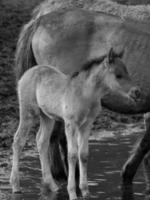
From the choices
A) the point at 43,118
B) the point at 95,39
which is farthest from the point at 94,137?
the point at 43,118

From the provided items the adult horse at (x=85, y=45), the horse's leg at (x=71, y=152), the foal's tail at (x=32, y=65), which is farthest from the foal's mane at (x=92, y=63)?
the foal's tail at (x=32, y=65)

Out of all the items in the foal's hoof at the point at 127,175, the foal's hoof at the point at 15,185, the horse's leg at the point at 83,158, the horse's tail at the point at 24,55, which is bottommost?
the foal's hoof at the point at 127,175

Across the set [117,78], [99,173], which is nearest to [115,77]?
[117,78]

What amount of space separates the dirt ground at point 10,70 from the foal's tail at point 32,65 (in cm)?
125

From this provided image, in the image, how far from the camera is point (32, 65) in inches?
377

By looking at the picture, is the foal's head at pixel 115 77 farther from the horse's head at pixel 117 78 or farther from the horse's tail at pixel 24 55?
the horse's tail at pixel 24 55

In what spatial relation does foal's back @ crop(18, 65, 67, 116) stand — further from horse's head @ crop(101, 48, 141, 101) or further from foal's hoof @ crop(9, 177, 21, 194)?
foal's hoof @ crop(9, 177, 21, 194)

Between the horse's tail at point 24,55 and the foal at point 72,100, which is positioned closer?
the foal at point 72,100

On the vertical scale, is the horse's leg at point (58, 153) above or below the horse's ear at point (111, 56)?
below

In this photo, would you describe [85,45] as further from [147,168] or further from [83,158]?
[83,158]

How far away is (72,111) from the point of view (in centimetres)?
765

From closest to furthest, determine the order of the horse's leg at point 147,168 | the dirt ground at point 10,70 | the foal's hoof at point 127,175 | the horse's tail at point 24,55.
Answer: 1. the foal's hoof at point 127,175
2. the horse's leg at point 147,168
3. the horse's tail at point 24,55
4. the dirt ground at point 10,70

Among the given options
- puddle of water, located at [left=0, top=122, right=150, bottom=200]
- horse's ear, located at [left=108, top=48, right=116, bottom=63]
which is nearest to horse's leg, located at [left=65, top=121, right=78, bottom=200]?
puddle of water, located at [left=0, top=122, right=150, bottom=200]

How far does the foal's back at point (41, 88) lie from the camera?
316 inches
